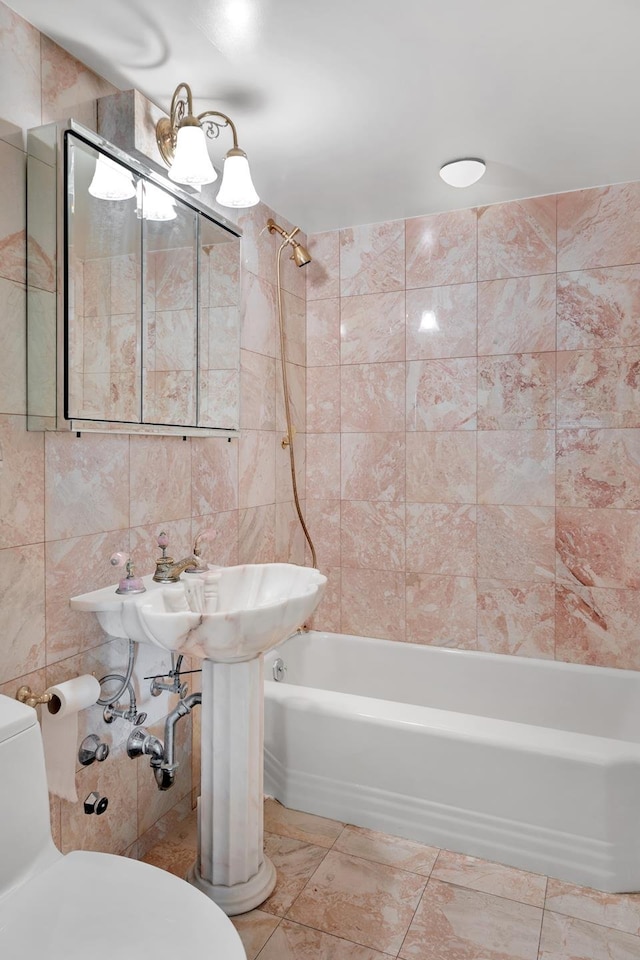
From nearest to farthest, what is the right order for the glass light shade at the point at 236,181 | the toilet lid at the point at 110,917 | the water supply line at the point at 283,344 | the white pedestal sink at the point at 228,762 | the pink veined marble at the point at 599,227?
the toilet lid at the point at 110,917, the white pedestal sink at the point at 228,762, the glass light shade at the point at 236,181, the pink veined marble at the point at 599,227, the water supply line at the point at 283,344

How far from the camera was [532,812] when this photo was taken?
74.4 inches

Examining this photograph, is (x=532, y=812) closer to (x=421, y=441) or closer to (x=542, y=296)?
(x=421, y=441)

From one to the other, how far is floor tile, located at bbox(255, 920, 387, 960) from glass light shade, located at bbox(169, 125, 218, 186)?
2.11m

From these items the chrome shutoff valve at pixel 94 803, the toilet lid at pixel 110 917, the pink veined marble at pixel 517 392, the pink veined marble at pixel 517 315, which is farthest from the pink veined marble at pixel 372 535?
the toilet lid at pixel 110 917

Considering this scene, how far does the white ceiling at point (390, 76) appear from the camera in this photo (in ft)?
5.02

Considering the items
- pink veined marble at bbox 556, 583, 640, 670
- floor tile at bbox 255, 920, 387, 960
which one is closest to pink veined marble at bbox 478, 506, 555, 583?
pink veined marble at bbox 556, 583, 640, 670

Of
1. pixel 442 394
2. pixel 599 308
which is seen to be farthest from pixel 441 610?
pixel 599 308

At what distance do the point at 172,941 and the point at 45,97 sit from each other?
1901 mm

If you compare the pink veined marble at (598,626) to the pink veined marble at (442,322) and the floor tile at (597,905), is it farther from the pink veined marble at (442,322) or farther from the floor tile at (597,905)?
the pink veined marble at (442,322)

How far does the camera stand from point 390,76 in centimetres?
178

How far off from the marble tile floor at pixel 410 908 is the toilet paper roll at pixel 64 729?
565mm

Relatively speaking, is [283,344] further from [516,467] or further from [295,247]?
[516,467]

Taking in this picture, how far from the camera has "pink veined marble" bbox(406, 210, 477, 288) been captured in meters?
2.75

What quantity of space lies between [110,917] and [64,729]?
62 centimetres
